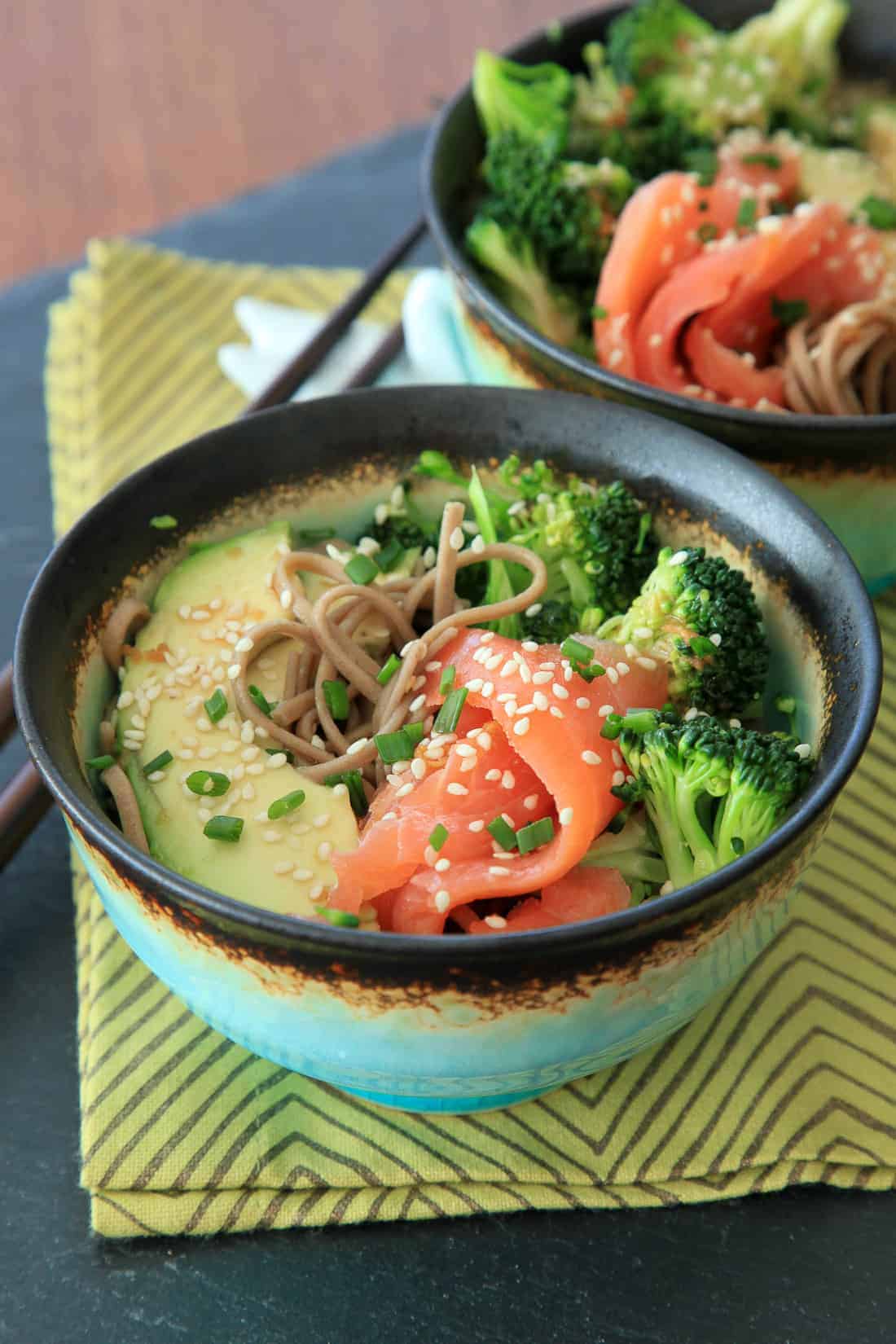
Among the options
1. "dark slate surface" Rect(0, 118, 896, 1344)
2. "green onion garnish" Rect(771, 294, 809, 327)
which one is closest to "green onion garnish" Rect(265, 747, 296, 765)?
"dark slate surface" Rect(0, 118, 896, 1344)

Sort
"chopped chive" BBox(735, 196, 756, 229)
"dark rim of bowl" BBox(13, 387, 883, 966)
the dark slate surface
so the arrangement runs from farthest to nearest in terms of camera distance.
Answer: "chopped chive" BBox(735, 196, 756, 229) → the dark slate surface → "dark rim of bowl" BBox(13, 387, 883, 966)

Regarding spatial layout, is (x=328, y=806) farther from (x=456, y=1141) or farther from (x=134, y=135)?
(x=134, y=135)

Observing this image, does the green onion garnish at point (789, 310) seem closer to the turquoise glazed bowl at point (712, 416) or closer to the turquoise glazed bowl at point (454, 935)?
the turquoise glazed bowl at point (712, 416)

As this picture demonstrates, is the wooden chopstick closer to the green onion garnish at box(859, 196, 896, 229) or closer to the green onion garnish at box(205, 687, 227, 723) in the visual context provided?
the green onion garnish at box(205, 687, 227, 723)

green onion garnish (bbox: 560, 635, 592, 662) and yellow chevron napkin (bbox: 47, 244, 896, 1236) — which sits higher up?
green onion garnish (bbox: 560, 635, 592, 662)

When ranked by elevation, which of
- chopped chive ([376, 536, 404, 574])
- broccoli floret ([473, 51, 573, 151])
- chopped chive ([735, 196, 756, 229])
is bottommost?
chopped chive ([376, 536, 404, 574])

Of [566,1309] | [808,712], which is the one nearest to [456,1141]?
[566,1309]

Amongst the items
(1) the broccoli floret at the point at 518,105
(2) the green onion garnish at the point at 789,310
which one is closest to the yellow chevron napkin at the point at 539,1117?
(2) the green onion garnish at the point at 789,310
